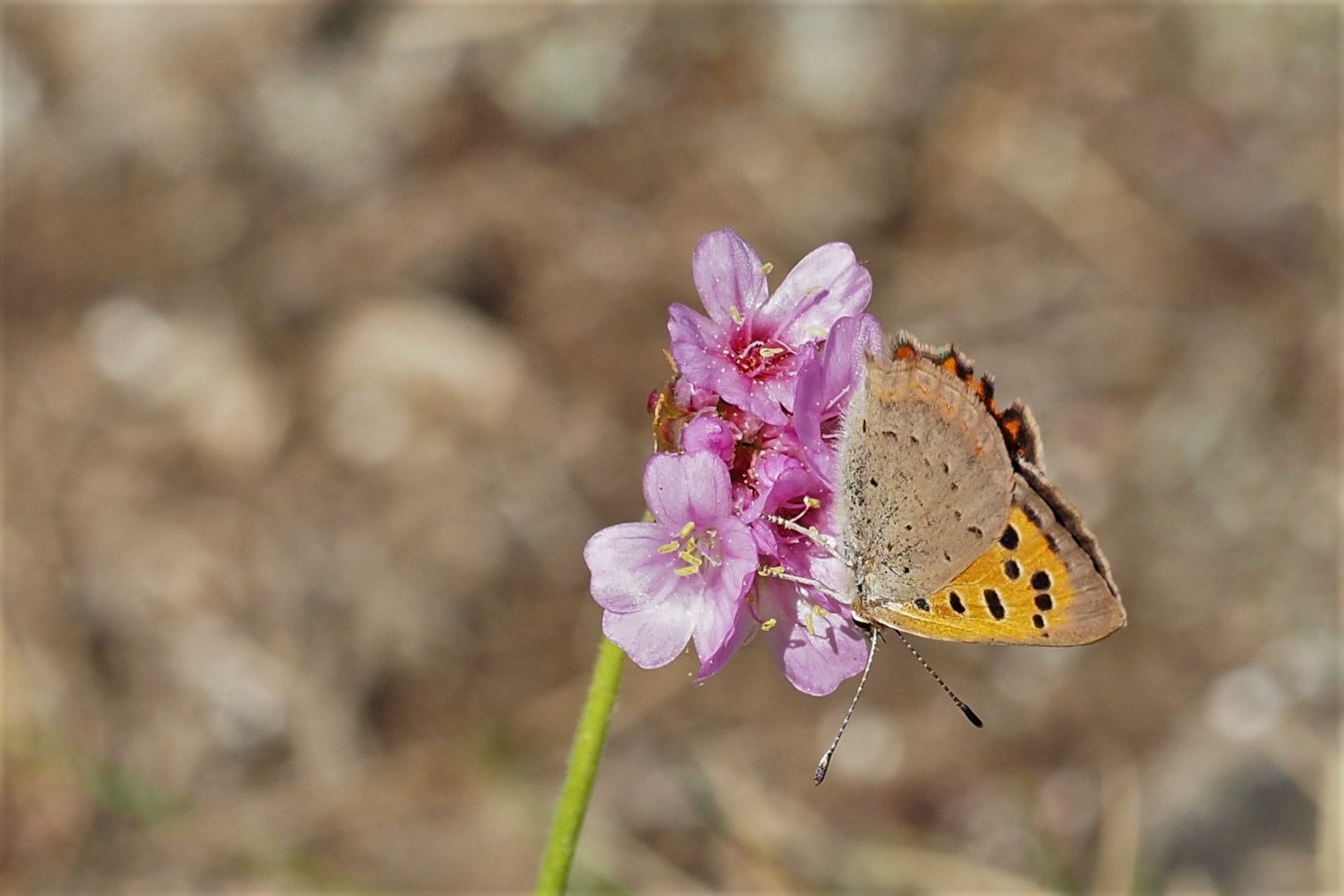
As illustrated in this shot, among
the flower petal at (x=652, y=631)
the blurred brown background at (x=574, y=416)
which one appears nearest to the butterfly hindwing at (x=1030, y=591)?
the flower petal at (x=652, y=631)

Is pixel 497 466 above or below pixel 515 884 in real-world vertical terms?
above

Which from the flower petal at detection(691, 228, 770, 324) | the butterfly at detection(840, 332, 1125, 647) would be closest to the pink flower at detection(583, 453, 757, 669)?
the butterfly at detection(840, 332, 1125, 647)

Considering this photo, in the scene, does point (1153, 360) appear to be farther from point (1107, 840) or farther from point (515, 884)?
point (515, 884)

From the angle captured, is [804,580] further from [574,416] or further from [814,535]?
[574,416]

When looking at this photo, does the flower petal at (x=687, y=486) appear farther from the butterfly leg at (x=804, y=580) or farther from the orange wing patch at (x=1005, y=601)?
the orange wing patch at (x=1005, y=601)

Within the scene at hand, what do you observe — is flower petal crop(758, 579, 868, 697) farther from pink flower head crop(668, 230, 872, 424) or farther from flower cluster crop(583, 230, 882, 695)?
pink flower head crop(668, 230, 872, 424)

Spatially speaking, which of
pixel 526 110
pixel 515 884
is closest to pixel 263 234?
pixel 526 110

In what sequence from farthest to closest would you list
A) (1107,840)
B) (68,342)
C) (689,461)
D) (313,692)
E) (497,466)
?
(68,342), (497,466), (313,692), (1107,840), (689,461)

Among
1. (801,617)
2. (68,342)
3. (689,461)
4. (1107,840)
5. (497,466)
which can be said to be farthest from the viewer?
(68,342)

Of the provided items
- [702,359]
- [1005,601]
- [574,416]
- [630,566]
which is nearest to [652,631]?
[630,566]

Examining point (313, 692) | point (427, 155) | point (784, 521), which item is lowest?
point (784, 521)
